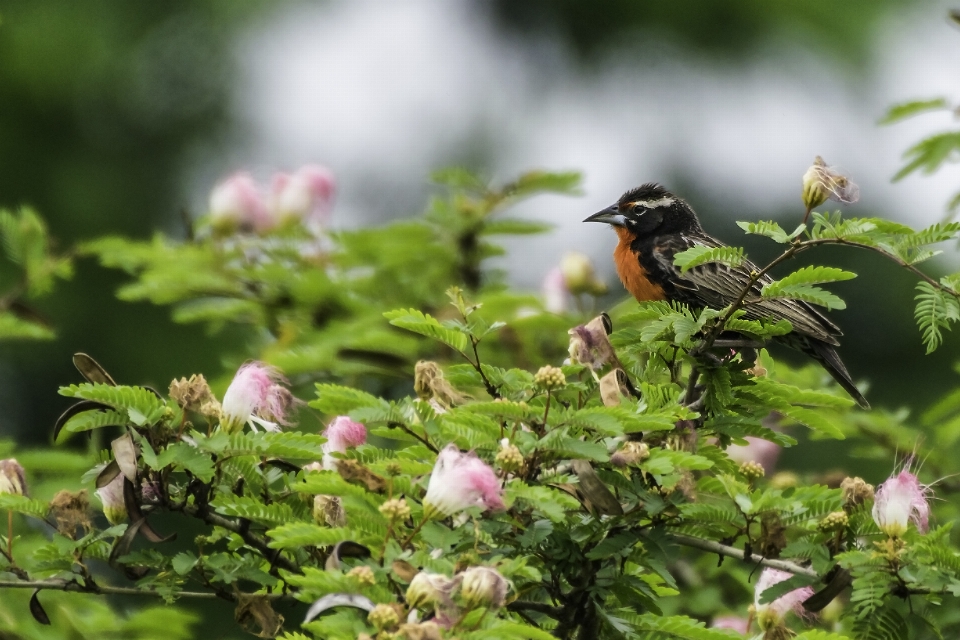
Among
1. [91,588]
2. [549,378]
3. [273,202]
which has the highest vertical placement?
[549,378]

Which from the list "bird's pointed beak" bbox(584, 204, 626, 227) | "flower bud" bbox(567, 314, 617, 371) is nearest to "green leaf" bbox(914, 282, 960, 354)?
"flower bud" bbox(567, 314, 617, 371)

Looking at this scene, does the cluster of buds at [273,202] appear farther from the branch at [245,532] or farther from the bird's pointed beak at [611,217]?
the branch at [245,532]

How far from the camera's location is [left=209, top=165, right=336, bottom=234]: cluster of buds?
5.73m

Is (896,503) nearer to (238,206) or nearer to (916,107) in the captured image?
(916,107)

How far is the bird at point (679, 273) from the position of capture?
4199 millimetres

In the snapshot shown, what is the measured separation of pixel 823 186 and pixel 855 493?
2.32ft

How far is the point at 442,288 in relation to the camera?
5734 millimetres

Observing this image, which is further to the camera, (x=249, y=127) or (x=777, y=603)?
(x=249, y=127)

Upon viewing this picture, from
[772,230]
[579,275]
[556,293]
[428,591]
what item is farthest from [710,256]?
[556,293]

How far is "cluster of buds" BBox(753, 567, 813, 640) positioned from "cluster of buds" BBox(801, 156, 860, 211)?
88cm

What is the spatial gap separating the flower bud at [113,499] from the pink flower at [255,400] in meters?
0.28

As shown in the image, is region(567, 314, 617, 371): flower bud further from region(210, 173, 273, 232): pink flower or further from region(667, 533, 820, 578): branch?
region(210, 173, 273, 232): pink flower

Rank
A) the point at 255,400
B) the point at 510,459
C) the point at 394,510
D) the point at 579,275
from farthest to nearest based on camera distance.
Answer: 1. the point at 579,275
2. the point at 255,400
3. the point at 510,459
4. the point at 394,510

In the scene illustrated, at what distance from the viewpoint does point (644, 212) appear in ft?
16.3
